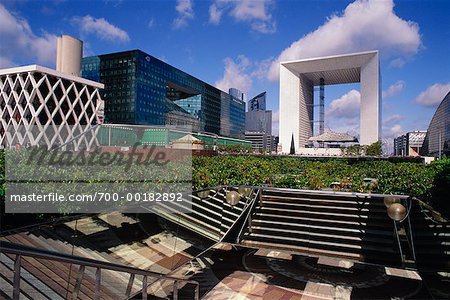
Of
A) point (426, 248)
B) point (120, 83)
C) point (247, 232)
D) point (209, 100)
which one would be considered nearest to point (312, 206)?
point (247, 232)

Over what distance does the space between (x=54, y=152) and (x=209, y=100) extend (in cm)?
9104

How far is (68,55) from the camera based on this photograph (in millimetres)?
59281

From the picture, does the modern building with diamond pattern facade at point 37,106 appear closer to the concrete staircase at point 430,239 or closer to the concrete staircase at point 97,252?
the concrete staircase at point 97,252

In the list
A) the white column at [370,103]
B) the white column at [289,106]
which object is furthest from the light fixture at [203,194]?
the white column at [289,106]

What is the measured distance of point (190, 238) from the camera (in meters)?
7.99

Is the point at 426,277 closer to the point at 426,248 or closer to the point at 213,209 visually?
the point at 426,248

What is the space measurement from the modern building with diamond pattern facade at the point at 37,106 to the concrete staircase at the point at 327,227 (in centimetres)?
4303

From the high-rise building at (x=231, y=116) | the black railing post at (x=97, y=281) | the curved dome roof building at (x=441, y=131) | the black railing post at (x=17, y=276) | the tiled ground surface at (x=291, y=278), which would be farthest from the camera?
the high-rise building at (x=231, y=116)

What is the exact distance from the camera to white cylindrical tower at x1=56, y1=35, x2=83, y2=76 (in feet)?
193

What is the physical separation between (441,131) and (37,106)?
10031 cm

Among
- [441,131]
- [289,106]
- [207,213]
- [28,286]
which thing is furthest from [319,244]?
[441,131]

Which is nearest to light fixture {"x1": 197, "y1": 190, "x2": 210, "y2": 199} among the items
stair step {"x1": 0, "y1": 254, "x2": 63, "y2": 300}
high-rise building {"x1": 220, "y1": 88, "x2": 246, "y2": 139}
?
stair step {"x1": 0, "y1": 254, "x2": 63, "y2": 300}

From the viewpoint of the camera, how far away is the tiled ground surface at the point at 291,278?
6.66 metres

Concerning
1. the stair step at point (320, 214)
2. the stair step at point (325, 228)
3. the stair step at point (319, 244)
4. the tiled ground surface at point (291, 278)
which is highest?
the stair step at point (320, 214)
